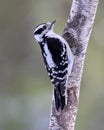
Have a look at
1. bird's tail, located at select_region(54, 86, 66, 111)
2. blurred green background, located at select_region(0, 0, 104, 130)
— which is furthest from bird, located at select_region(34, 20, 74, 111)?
blurred green background, located at select_region(0, 0, 104, 130)

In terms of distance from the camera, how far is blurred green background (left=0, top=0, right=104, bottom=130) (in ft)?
23.0

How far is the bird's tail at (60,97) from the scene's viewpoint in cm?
317

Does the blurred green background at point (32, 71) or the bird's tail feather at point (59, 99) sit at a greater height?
the blurred green background at point (32, 71)

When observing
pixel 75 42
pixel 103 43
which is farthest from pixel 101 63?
pixel 75 42

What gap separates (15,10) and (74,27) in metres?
4.26

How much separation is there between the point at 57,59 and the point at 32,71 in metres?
3.99

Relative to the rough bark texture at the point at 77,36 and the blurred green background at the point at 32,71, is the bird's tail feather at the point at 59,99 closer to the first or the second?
the rough bark texture at the point at 77,36

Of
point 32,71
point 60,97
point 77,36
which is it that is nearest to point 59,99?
point 60,97

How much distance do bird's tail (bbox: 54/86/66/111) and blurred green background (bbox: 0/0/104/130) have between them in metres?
3.57

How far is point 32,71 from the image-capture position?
750cm

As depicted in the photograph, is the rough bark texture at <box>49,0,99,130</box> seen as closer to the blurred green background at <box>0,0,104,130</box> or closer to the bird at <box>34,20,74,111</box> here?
the bird at <box>34,20,74,111</box>

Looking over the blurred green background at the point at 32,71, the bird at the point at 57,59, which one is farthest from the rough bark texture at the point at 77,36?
the blurred green background at the point at 32,71

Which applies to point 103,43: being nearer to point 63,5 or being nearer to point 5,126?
point 63,5

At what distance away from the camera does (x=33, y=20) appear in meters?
7.59
